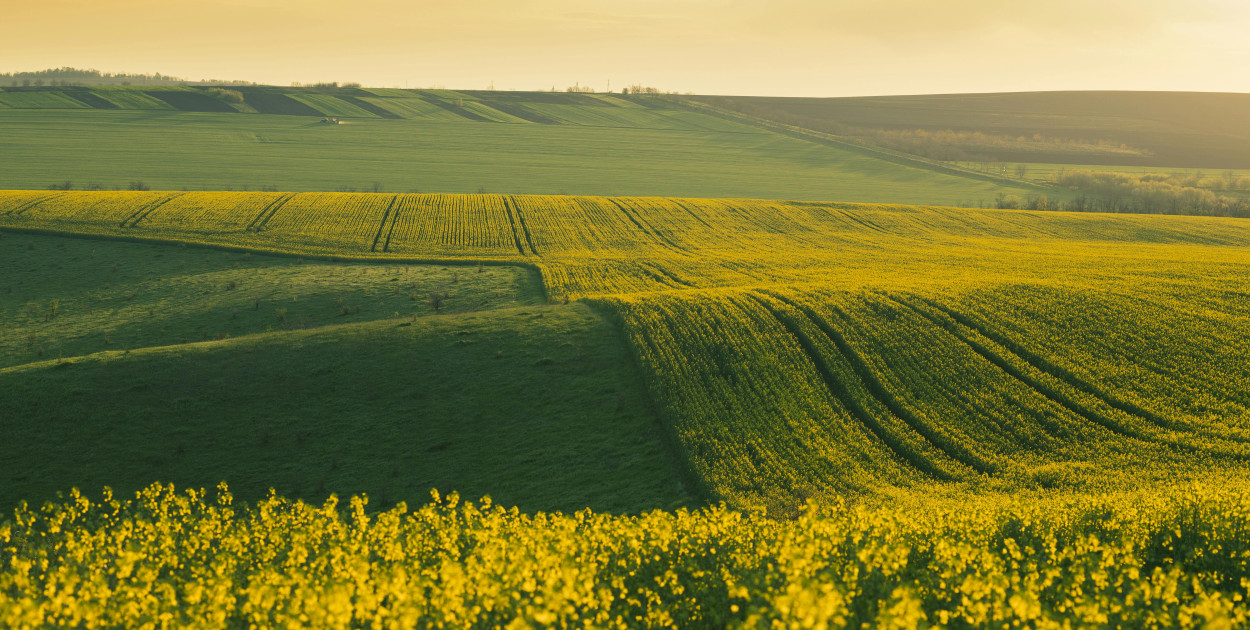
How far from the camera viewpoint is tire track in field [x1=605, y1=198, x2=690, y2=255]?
81.9 meters

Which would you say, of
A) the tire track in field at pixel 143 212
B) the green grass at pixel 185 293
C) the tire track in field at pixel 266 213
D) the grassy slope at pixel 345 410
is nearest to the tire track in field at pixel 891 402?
the grassy slope at pixel 345 410

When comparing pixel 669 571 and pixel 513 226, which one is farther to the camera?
pixel 513 226

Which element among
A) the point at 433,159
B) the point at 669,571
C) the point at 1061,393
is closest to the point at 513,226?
the point at 433,159

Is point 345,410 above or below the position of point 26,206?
below

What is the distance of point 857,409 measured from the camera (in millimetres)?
35938

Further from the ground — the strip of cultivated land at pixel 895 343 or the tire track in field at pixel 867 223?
the tire track in field at pixel 867 223

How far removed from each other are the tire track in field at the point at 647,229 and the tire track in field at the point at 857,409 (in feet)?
114

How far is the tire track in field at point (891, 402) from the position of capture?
31.1 metres

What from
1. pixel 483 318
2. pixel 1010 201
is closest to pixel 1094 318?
pixel 483 318

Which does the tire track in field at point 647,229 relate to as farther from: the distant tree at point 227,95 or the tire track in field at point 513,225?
the distant tree at point 227,95

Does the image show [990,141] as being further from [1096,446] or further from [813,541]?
[813,541]

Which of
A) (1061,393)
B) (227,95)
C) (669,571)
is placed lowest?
(1061,393)

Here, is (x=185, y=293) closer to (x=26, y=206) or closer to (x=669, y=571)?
(x=26, y=206)

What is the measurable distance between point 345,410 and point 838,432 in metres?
21.5
